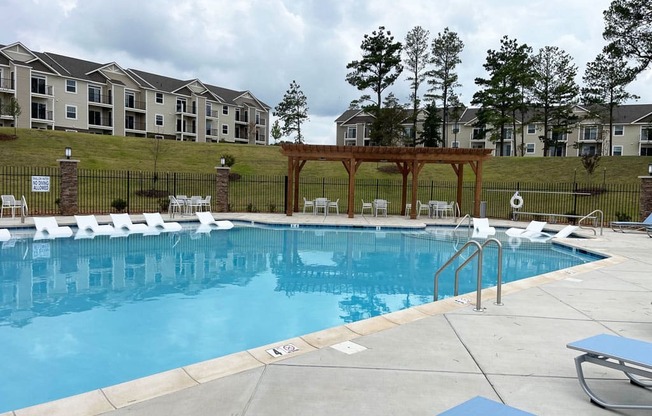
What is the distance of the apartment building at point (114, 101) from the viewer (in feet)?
123

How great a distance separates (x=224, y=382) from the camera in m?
3.58

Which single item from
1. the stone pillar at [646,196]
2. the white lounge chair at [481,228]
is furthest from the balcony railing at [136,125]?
the stone pillar at [646,196]

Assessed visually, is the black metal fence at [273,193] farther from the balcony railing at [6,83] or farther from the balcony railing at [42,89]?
the balcony railing at [42,89]

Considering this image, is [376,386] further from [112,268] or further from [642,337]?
[112,268]

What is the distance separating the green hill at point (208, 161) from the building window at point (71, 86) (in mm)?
→ 9284

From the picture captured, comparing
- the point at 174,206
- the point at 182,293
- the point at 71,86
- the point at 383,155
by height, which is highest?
the point at 71,86

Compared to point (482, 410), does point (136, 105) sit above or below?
above

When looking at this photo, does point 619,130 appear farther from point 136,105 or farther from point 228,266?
point 228,266

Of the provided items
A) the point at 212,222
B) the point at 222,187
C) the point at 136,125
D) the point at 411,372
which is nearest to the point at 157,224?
the point at 212,222

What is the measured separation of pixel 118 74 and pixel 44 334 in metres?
44.0

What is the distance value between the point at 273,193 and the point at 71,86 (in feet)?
80.7

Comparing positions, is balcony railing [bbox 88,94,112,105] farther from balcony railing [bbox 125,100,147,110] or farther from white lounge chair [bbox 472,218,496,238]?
white lounge chair [bbox 472,218,496,238]

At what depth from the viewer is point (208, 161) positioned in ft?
111

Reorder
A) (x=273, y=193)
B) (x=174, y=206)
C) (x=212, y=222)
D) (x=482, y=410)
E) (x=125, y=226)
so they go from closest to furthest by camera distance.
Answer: (x=482, y=410) → (x=125, y=226) → (x=212, y=222) → (x=174, y=206) → (x=273, y=193)
